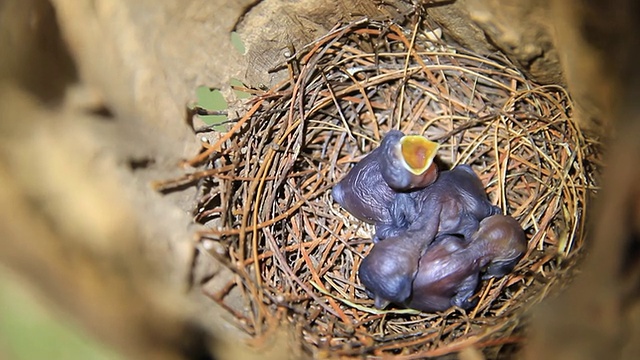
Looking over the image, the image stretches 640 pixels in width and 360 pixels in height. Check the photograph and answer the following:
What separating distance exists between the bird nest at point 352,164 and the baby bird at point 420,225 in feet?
0.41

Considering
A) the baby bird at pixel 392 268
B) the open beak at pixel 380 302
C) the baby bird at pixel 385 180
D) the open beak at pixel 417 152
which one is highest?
the open beak at pixel 417 152

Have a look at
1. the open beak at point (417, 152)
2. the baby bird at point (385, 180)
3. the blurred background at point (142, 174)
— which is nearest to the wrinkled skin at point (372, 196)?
the baby bird at point (385, 180)

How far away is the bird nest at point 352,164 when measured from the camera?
1.20 metres

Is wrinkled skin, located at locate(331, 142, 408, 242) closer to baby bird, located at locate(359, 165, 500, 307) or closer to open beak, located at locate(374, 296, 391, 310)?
baby bird, located at locate(359, 165, 500, 307)

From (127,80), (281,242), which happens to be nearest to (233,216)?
(281,242)

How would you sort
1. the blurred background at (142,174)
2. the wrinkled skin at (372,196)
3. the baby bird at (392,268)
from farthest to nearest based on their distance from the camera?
the wrinkled skin at (372,196) < the baby bird at (392,268) < the blurred background at (142,174)

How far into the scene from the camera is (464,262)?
3.75 feet

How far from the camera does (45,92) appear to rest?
2.67 feet

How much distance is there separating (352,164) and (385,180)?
23 cm

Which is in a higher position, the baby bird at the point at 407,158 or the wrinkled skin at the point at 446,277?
the baby bird at the point at 407,158

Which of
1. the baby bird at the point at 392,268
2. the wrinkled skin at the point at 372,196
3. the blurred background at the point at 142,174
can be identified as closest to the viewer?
the blurred background at the point at 142,174

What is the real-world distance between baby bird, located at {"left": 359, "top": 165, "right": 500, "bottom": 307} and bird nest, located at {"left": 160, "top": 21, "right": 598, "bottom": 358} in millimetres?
126

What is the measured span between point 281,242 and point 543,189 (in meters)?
0.67

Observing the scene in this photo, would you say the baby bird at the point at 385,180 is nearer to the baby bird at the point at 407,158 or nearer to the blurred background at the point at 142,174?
the baby bird at the point at 407,158
